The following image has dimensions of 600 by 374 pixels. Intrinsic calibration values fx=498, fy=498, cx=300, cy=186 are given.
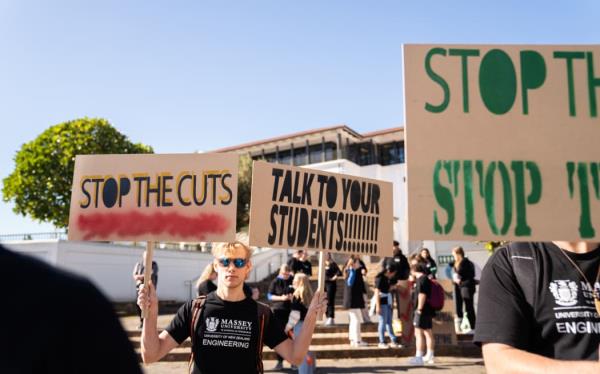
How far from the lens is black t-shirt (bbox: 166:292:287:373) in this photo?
3350mm

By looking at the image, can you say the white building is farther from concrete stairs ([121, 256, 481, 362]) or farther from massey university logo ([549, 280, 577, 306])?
massey university logo ([549, 280, 577, 306])

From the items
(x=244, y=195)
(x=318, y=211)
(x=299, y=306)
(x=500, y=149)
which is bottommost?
(x=299, y=306)

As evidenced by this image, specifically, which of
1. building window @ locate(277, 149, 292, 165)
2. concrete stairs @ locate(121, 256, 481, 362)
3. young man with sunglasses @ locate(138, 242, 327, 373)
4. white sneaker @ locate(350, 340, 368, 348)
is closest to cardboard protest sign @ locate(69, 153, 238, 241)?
young man with sunglasses @ locate(138, 242, 327, 373)

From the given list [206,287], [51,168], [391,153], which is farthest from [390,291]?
[391,153]

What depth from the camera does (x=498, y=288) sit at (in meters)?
2.11

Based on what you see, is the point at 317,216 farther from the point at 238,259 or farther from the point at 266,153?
the point at 266,153

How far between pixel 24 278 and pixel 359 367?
9.39m

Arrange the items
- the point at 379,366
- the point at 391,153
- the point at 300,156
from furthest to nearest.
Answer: the point at 300,156 < the point at 391,153 < the point at 379,366

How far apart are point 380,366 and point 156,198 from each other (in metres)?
7.05

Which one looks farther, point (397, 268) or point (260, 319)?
point (397, 268)

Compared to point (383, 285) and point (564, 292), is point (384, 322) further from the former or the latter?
point (564, 292)

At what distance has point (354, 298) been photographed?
10641 millimetres

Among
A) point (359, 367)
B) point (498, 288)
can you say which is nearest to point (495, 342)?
point (498, 288)

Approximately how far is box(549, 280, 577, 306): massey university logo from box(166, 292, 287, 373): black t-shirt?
205 cm
